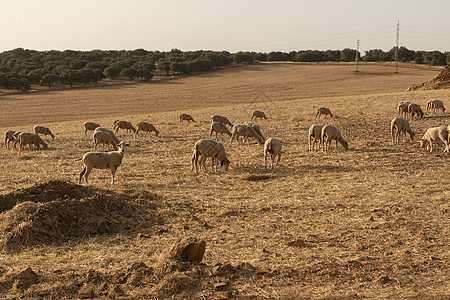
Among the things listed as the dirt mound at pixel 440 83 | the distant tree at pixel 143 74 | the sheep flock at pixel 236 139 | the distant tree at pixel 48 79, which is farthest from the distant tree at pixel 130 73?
the dirt mound at pixel 440 83

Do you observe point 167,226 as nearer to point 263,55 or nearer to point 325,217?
point 325,217

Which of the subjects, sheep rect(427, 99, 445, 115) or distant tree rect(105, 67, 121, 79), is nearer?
sheep rect(427, 99, 445, 115)

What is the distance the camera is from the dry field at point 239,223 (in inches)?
336

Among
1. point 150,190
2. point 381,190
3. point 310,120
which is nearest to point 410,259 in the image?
point 381,190

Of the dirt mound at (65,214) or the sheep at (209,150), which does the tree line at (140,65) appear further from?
the dirt mound at (65,214)

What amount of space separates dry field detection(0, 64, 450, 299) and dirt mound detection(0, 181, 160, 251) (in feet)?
0.12

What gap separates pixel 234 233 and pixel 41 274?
15.7ft

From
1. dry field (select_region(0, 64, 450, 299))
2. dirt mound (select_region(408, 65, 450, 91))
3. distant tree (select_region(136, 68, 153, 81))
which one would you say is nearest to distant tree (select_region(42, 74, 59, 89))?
distant tree (select_region(136, 68, 153, 81))

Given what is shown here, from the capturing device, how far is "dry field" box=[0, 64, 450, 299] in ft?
28.0

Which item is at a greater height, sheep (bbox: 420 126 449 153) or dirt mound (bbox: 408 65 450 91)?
dirt mound (bbox: 408 65 450 91)

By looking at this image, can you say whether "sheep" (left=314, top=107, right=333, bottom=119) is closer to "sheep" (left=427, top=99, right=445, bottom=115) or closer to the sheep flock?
the sheep flock

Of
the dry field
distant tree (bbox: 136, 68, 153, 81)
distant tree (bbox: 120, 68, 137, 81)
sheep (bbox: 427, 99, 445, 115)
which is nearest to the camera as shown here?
the dry field

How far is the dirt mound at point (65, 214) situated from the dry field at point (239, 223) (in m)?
0.04

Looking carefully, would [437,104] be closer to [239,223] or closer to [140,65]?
[239,223]
